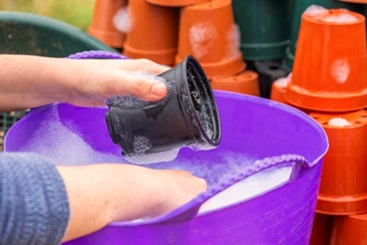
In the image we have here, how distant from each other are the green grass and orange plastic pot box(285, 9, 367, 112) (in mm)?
1018

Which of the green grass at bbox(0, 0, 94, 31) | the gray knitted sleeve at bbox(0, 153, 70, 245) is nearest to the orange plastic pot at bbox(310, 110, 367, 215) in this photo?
the gray knitted sleeve at bbox(0, 153, 70, 245)

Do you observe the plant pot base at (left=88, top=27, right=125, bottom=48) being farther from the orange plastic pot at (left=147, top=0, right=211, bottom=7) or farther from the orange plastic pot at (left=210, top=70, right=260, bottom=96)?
the orange plastic pot at (left=210, top=70, right=260, bottom=96)

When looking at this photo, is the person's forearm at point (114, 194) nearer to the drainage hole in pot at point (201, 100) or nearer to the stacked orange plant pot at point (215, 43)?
the drainage hole in pot at point (201, 100)

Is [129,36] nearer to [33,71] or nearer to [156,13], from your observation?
[156,13]

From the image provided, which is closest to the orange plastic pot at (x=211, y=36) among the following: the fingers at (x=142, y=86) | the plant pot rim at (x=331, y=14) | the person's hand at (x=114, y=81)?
the plant pot rim at (x=331, y=14)

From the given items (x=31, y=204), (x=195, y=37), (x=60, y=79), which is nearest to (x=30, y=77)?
(x=60, y=79)

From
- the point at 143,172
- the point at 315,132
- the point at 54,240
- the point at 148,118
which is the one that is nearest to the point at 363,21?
the point at 315,132

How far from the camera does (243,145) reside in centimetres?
120

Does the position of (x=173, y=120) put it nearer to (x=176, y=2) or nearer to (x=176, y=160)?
(x=176, y=160)

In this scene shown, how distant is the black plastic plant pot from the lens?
911 mm

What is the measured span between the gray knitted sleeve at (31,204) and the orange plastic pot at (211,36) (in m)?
0.73

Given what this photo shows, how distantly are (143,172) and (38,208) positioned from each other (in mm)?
151

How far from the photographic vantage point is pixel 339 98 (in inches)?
45.0

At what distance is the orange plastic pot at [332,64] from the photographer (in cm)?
113
